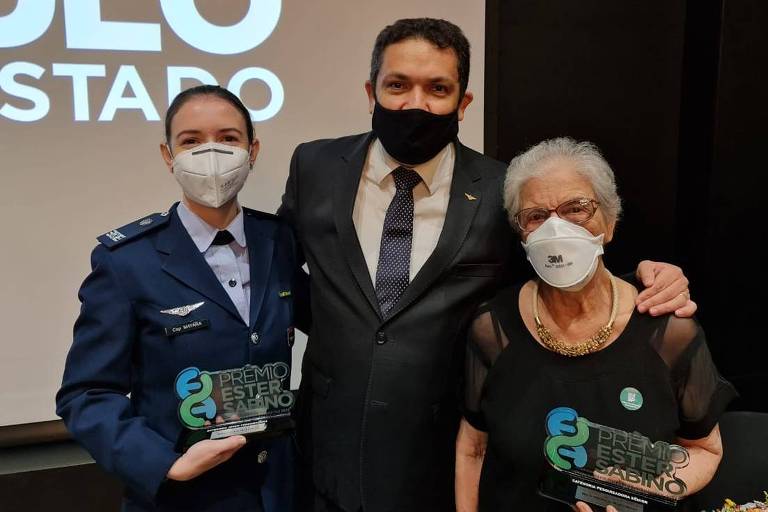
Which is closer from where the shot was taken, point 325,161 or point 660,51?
point 325,161

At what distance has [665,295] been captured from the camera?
132cm

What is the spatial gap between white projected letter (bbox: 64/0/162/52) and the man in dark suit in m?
1.24

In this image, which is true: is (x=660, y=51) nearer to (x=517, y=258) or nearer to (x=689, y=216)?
(x=689, y=216)

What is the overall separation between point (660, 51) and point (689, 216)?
2.98 ft

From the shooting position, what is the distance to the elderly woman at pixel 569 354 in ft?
4.21

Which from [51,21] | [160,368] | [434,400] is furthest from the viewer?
[51,21]

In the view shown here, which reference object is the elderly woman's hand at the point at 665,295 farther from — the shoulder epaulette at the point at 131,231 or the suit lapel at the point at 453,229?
the shoulder epaulette at the point at 131,231

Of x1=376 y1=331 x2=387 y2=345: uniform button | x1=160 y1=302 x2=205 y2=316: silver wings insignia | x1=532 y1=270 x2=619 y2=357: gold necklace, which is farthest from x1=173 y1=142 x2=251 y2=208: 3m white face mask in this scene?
x1=532 y1=270 x2=619 y2=357: gold necklace

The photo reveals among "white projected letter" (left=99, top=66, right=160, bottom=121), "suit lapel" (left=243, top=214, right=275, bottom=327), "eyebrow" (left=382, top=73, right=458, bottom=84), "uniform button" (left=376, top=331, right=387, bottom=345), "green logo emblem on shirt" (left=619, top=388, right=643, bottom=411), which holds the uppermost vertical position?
"white projected letter" (left=99, top=66, right=160, bottom=121)

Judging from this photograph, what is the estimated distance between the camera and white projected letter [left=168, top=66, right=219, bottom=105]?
2.37 m

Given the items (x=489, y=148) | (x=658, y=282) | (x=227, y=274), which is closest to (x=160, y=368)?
(x=227, y=274)

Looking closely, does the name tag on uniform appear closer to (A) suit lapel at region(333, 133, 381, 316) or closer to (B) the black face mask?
(A) suit lapel at region(333, 133, 381, 316)

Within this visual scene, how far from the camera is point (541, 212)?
4.46ft

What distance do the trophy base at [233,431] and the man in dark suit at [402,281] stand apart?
28 centimetres
